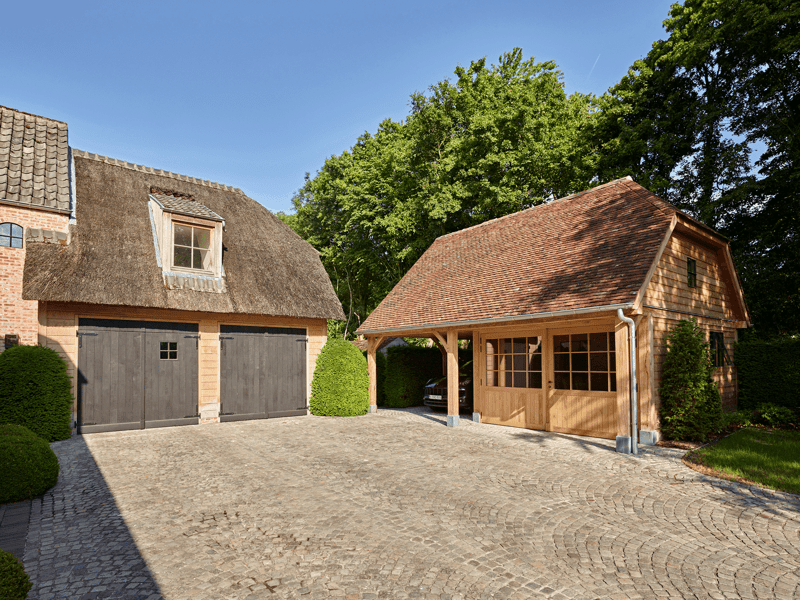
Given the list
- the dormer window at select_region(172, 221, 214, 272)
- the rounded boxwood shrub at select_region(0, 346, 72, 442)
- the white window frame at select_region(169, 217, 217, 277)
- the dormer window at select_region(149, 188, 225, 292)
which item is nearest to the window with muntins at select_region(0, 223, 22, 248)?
the rounded boxwood shrub at select_region(0, 346, 72, 442)

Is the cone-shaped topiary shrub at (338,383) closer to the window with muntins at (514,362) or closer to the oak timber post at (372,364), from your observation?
the oak timber post at (372,364)

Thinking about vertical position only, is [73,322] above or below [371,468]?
above

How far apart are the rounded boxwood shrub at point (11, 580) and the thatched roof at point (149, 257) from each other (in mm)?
8639

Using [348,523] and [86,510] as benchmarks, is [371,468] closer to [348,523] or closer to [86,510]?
[348,523]

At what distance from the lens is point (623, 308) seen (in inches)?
334

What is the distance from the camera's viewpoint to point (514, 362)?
11.7m

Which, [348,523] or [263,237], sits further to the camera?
[263,237]

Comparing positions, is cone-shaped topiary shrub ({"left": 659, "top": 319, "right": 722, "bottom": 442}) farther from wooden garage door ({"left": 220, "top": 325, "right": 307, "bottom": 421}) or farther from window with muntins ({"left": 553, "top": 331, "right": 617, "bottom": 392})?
wooden garage door ({"left": 220, "top": 325, "right": 307, "bottom": 421})

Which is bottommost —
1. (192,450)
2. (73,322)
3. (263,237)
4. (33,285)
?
(192,450)

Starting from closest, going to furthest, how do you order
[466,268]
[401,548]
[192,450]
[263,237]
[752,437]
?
[401,548]
[192,450]
[752,437]
[466,268]
[263,237]

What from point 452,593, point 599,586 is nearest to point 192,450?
point 452,593

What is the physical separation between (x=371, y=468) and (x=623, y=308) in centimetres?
529

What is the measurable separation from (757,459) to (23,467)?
10.8m

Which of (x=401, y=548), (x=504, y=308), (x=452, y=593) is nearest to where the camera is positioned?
(x=452, y=593)
